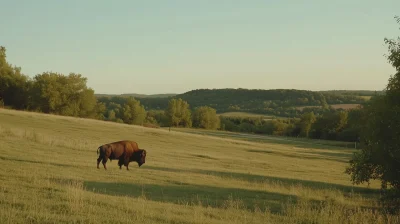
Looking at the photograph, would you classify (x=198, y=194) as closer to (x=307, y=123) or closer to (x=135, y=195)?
(x=135, y=195)

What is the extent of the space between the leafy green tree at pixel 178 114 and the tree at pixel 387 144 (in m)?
114

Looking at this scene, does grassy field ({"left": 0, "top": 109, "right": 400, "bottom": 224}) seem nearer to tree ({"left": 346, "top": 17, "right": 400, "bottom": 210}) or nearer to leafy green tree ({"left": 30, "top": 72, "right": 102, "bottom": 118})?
tree ({"left": 346, "top": 17, "right": 400, "bottom": 210})

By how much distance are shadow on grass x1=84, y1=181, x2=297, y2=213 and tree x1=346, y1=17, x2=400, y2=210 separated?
4042 millimetres

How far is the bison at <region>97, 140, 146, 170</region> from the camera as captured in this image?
23819 millimetres

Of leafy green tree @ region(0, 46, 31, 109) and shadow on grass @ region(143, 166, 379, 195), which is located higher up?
leafy green tree @ region(0, 46, 31, 109)

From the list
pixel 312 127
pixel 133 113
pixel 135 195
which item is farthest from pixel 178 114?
pixel 135 195

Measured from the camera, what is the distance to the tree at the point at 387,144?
18456 mm

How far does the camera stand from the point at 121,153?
25250 mm

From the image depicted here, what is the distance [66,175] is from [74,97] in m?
70.7

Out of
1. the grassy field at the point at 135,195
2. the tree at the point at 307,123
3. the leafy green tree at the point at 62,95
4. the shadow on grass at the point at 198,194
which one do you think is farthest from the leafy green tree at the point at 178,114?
the shadow on grass at the point at 198,194

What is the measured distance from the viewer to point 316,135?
13038 cm

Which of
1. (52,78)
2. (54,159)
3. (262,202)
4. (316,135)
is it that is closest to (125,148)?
(54,159)

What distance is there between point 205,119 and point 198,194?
123240mm

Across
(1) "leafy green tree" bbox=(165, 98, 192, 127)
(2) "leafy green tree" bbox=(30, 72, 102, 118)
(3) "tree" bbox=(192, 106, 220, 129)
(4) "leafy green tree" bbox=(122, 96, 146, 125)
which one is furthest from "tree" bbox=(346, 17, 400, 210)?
(3) "tree" bbox=(192, 106, 220, 129)
